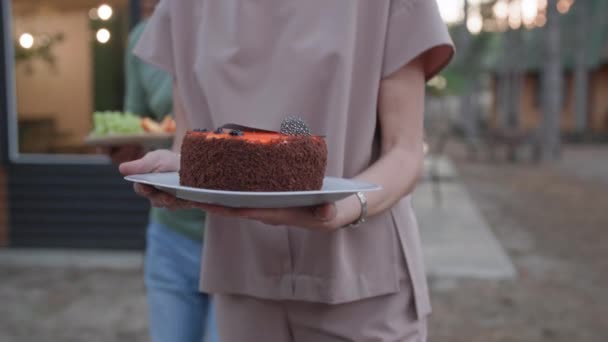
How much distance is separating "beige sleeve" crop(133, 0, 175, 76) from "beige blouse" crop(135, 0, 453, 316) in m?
0.12

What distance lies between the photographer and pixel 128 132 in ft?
8.43

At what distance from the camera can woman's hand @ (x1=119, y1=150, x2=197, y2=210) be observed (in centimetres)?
133

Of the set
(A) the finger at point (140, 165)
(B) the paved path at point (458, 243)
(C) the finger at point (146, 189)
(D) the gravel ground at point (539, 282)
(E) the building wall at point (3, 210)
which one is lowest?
(D) the gravel ground at point (539, 282)

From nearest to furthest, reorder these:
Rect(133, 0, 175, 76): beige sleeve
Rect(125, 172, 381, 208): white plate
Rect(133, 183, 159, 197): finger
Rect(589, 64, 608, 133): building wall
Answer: Rect(125, 172, 381, 208): white plate
Rect(133, 183, 159, 197): finger
Rect(133, 0, 175, 76): beige sleeve
Rect(589, 64, 608, 133): building wall

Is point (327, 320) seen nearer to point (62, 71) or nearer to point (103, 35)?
point (103, 35)

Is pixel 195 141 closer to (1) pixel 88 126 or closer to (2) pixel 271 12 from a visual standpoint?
(2) pixel 271 12

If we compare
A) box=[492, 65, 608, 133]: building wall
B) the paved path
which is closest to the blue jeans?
the paved path

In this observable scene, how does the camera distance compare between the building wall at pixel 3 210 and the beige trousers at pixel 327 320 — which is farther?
the building wall at pixel 3 210

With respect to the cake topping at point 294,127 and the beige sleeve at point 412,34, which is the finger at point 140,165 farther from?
the beige sleeve at point 412,34

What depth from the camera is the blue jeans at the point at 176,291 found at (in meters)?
2.50

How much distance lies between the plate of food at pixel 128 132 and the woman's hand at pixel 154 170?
0.91 m

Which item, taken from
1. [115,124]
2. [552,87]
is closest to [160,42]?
[115,124]

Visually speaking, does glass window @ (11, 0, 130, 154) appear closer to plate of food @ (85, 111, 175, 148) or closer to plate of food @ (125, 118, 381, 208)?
plate of food @ (85, 111, 175, 148)

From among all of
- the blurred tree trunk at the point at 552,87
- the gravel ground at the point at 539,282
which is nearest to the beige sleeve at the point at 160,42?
the gravel ground at the point at 539,282
